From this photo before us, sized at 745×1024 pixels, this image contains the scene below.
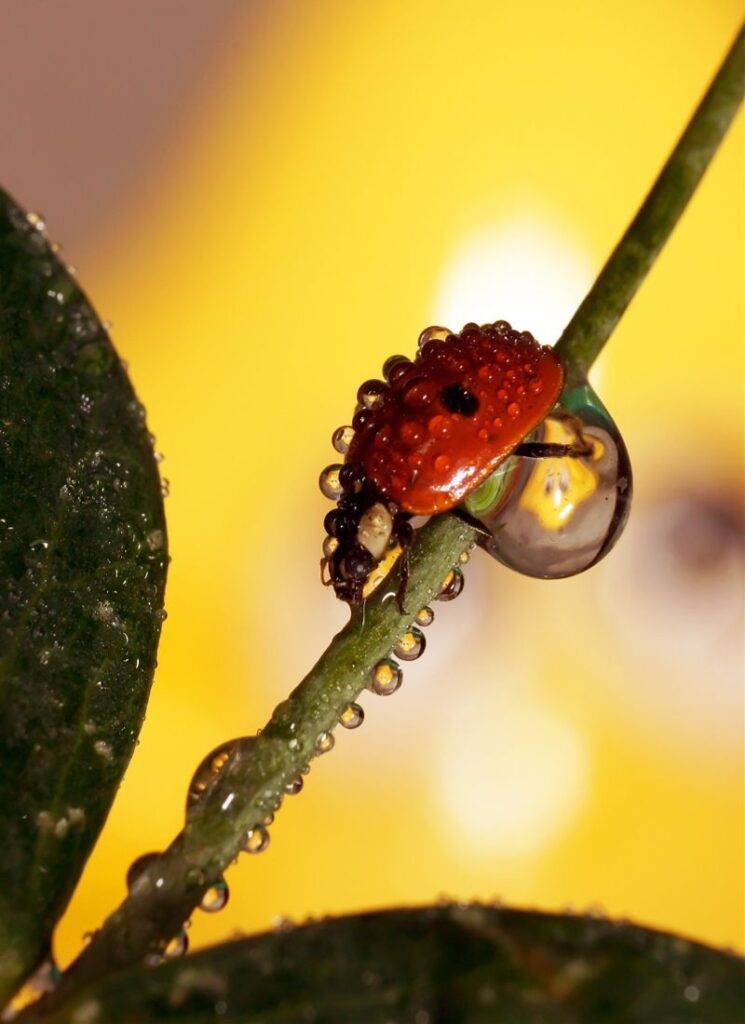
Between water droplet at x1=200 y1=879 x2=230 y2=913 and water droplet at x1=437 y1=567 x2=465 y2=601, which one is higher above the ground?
water droplet at x1=437 y1=567 x2=465 y2=601

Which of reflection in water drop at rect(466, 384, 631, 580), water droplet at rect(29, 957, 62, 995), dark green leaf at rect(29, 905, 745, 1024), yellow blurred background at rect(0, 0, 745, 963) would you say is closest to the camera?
dark green leaf at rect(29, 905, 745, 1024)

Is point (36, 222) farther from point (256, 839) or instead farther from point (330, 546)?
point (330, 546)

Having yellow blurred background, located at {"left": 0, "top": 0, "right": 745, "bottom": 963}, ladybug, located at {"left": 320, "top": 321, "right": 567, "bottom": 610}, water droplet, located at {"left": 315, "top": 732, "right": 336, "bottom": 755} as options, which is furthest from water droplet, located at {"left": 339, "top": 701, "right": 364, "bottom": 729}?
yellow blurred background, located at {"left": 0, "top": 0, "right": 745, "bottom": 963}

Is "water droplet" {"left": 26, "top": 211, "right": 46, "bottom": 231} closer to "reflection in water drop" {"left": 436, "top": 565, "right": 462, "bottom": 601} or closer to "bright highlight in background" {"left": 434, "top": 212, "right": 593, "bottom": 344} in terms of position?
"reflection in water drop" {"left": 436, "top": 565, "right": 462, "bottom": 601}

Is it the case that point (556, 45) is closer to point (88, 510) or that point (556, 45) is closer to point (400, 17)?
point (400, 17)

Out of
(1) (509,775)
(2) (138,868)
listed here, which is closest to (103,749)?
(2) (138,868)

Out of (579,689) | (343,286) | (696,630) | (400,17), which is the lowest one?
(579,689)

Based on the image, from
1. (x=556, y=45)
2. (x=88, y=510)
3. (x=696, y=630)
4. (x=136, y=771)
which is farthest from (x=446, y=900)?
(x=556, y=45)
